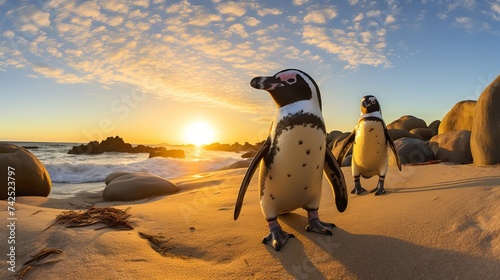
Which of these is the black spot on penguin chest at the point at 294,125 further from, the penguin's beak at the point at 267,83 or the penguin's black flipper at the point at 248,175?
the penguin's beak at the point at 267,83

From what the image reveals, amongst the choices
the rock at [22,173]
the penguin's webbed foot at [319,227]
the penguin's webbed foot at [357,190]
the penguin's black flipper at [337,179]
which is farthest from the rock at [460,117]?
Result: the rock at [22,173]

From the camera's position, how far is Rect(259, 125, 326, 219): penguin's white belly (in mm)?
2779

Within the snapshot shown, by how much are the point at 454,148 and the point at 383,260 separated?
27.4ft

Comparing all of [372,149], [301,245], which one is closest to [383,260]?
[301,245]

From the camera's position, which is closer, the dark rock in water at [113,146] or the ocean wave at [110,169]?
the ocean wave at [110,169]

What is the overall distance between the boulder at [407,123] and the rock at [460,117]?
5329 millimetres

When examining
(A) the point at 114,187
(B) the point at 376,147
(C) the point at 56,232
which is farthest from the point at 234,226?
(A) the point at 114,187

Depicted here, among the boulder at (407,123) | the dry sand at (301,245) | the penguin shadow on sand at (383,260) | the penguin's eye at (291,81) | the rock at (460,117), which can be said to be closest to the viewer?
the penguin shadow on sand at (383,260)

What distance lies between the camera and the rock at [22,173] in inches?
260

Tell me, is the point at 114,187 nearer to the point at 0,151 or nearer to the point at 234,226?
the point at 0,151

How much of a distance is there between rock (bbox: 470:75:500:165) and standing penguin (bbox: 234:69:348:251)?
5.41 meters

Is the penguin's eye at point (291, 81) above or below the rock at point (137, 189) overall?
above

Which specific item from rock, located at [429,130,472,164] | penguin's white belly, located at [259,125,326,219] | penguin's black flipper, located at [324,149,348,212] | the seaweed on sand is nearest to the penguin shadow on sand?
penguin's white belly, located at [259,125,326,219]

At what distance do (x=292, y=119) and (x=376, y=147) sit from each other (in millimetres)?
2636
